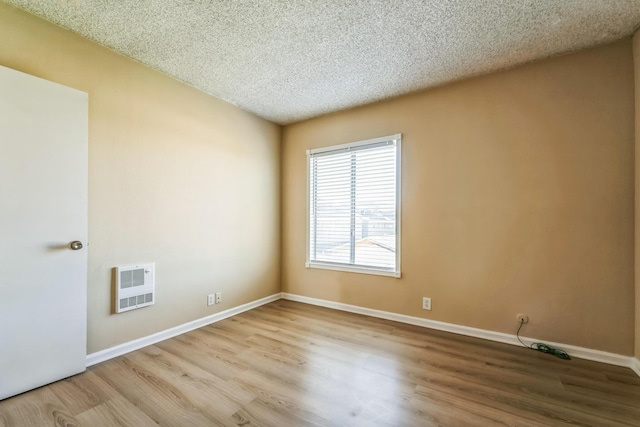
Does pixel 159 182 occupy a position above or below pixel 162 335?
above

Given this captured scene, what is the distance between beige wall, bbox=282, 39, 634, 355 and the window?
0.15 metres

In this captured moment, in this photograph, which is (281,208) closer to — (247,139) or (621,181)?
(247,139)

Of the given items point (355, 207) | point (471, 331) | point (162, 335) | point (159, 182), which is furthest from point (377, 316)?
point (159, 182)

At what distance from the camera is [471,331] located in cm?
281

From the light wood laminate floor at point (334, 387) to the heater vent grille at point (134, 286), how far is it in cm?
44

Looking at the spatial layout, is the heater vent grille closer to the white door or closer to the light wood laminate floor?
the white door

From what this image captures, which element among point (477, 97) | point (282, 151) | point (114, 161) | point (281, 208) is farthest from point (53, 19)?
point (477, 97)

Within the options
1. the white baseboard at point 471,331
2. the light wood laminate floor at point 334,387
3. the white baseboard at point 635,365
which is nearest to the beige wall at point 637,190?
the white baseboard at point 635,365

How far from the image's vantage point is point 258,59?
2.52 metres

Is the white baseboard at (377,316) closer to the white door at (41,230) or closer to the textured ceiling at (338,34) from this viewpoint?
the white door at (41,230)

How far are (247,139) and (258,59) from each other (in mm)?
1334

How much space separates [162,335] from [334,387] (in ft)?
6.10

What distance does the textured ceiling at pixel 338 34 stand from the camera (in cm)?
190

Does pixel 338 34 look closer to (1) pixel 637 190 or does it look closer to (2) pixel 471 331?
(1) pixel 637 190
